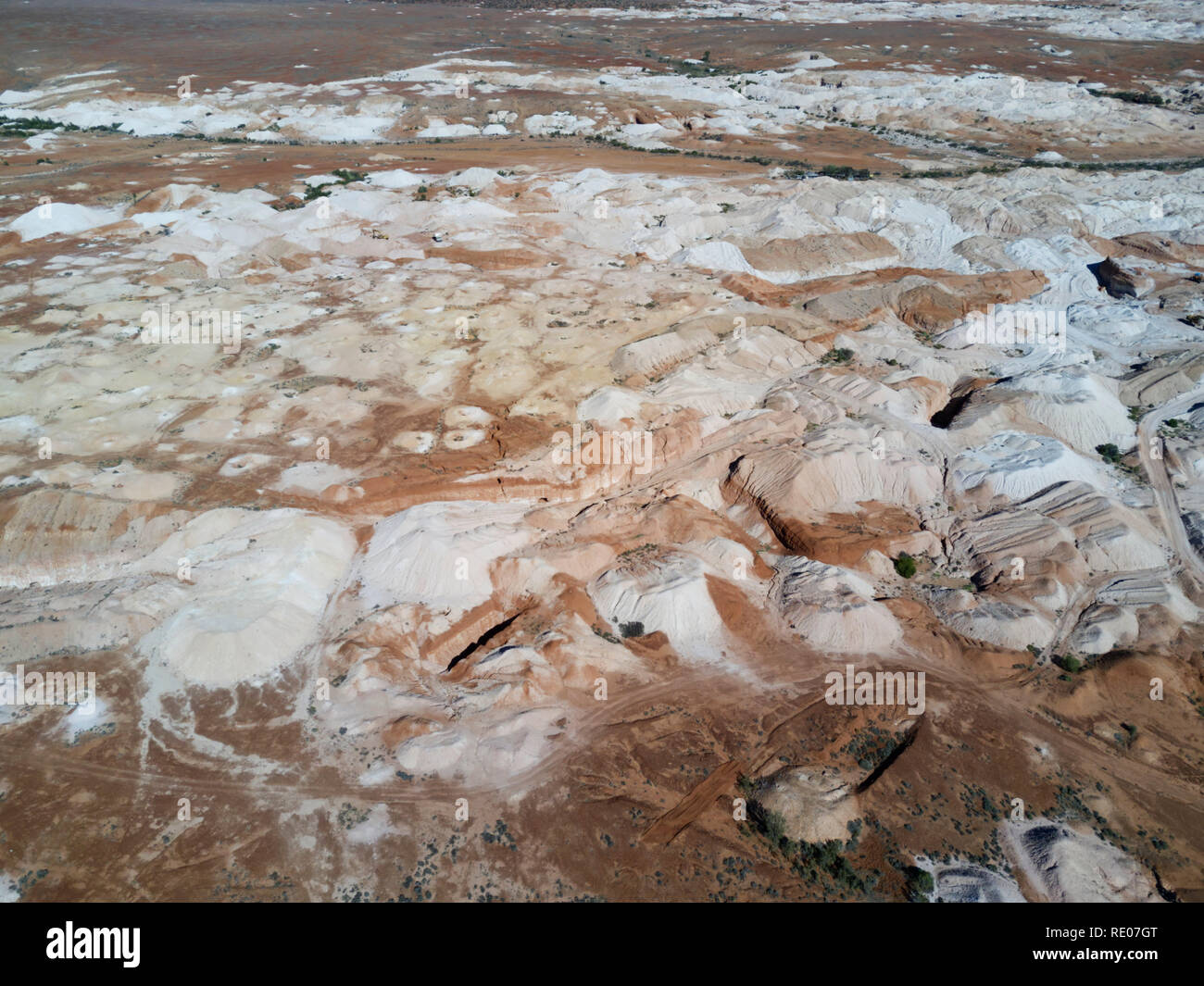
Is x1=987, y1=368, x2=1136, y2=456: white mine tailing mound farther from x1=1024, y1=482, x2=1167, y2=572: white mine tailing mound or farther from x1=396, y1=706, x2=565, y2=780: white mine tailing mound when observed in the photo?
x1=396, y1=706, x2=565, y2=780: white mine tailing mound

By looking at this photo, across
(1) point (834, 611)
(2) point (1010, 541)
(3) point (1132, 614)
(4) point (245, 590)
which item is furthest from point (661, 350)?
(3) point (1132, 614)

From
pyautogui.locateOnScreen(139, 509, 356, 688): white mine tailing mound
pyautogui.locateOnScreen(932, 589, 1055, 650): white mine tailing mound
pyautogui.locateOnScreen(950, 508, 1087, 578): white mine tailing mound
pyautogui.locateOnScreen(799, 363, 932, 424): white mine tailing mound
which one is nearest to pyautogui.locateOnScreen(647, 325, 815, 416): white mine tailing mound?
pyautogui.locateOnScreen(799, 363, 932, 424): white mine tailing mound

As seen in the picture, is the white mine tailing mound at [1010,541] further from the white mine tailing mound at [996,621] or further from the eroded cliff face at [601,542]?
the white mine tailing mound at [996,621]

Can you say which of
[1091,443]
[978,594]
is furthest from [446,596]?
[1091,443]

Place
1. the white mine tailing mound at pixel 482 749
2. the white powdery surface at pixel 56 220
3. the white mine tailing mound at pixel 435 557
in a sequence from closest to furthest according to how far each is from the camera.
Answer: the white mine tailing mound at pixel 482 749 < the white mine tailing mound at pixel 435 557 < the white powdery surface at pixel 56 220

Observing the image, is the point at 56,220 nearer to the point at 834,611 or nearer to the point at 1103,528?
the point at 834,611

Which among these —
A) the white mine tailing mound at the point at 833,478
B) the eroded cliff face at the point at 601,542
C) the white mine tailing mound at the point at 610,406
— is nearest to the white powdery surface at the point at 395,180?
the eroded cliff face at the point at 601,542
